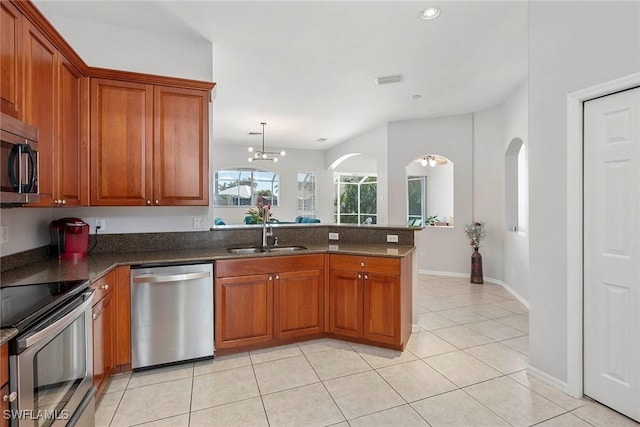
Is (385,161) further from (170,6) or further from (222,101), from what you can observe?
(170,6)

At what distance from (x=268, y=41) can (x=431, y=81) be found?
2223 millimetres

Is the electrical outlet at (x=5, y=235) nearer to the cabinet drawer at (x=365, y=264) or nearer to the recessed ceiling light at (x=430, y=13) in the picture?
the cabinet drawer at (x=365, y=264)

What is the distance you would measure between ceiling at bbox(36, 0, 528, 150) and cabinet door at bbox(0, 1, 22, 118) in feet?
3.53

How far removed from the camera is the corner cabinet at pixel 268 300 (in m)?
2.76

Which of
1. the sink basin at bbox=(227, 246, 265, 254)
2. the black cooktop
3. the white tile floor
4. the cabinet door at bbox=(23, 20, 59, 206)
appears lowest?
the white tile floor

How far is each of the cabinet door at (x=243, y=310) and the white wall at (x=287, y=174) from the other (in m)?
6.26

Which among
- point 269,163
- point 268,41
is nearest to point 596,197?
point 268,41

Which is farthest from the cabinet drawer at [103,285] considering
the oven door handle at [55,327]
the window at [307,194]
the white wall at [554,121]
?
the window at [307,194]

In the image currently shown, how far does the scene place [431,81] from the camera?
4.23 metres

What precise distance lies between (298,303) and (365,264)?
2.37 feet

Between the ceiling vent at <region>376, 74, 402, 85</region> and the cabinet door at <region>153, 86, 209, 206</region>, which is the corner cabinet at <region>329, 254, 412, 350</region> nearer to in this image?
the cabinet door at <region>153, 86, 209, 206</region>

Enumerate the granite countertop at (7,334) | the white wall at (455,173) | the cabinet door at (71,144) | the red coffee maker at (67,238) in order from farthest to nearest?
the white wall at (455,173)
the red coffee maker at (67,238)
the cabinet door at (71,144)
the granite countertop at (7,334)

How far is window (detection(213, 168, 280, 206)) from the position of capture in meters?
8.78

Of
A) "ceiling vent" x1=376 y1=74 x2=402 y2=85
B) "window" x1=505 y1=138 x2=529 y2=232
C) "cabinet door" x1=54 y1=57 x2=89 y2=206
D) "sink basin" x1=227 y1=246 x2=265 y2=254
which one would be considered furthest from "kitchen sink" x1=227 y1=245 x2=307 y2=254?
"window" x1=505 y1=138 x2=529 y2=232
